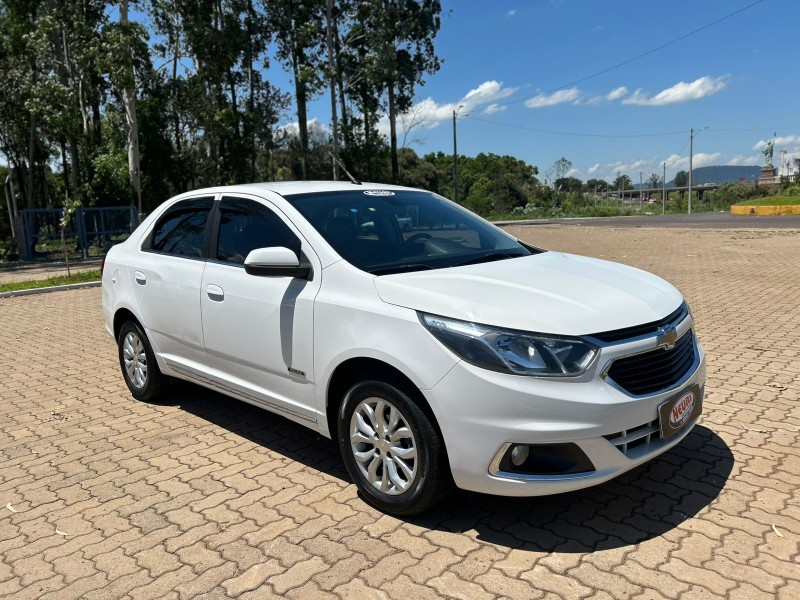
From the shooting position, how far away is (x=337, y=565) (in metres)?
2.88

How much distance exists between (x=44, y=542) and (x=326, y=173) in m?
37.5

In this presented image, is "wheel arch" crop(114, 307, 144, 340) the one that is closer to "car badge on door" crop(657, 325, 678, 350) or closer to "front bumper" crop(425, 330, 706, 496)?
"front bumper" crop(425, 330, 706, 496)

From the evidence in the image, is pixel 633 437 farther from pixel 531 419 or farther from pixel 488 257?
pixel 488 257

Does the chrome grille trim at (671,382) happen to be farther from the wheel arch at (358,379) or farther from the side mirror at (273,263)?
the side mirror at (273,263)

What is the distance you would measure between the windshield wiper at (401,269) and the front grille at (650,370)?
117 centimetres

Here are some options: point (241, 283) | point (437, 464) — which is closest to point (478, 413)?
point (437, 464)

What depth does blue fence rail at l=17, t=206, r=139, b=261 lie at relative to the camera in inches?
798

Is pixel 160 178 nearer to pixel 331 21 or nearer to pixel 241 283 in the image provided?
pixel 331 21

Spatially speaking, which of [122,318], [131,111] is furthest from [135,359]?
[131,111]

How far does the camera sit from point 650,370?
9.82 ft

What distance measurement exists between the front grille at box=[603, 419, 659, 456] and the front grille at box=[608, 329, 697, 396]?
0.17 meters

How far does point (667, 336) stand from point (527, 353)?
0.79m

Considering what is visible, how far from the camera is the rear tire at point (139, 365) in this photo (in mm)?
5090

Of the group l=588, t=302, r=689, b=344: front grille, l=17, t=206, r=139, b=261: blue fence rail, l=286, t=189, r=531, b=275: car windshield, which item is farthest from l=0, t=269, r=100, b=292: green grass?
l=588, t=302, r=689, b=344: front grille
